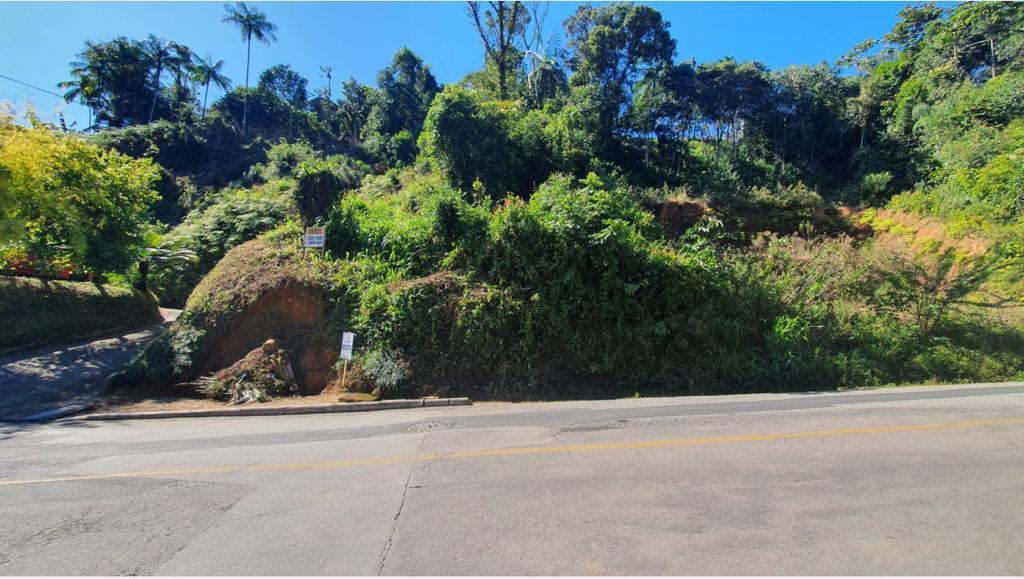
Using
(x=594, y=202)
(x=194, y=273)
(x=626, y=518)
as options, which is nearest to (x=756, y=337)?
(x=594, y=202)

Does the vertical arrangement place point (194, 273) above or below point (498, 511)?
above

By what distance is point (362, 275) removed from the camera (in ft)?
37.0

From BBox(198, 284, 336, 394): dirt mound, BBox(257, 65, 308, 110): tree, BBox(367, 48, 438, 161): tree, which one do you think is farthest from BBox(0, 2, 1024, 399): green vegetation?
BBox(257, 65, 308, 110): tree

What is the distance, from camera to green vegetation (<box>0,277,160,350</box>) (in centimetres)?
1374

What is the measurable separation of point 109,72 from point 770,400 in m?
64.2

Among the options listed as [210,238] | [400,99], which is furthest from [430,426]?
[400,99]

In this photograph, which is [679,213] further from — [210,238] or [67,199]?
[67,199]

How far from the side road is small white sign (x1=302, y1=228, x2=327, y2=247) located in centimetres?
582

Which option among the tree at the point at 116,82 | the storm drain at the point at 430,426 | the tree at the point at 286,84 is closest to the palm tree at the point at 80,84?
the tree at the point at 116,82

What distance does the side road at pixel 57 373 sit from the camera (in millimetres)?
9414

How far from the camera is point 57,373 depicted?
11625 mm

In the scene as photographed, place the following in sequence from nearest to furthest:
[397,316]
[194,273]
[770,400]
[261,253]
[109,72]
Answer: [770,400]
[397,316]
[261,253]
[194,273]
[109,72]

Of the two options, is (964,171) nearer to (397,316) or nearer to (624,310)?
(624,310)

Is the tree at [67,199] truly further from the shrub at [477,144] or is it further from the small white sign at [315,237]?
the shrub at [477,144]
